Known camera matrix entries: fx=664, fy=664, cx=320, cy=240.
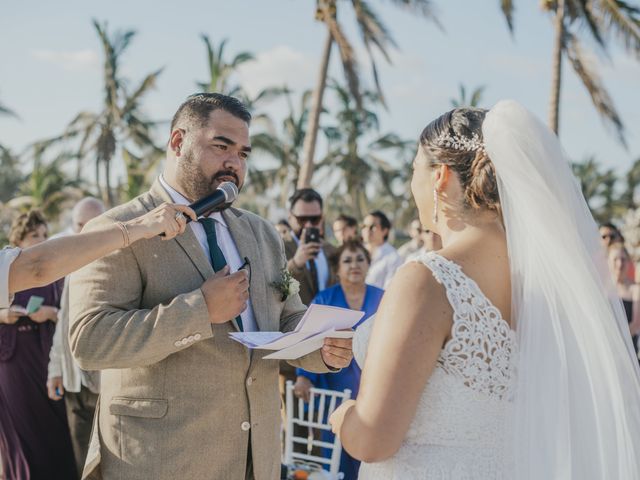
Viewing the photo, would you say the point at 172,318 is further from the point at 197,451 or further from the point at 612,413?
the point at 612,413

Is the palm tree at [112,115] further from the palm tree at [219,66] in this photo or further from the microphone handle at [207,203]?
the microphone handle at [207,203]

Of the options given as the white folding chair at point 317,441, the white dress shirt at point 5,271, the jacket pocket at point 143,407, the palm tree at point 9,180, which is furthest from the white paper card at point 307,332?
the palm tree at point 9,180

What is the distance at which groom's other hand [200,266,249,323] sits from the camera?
252 centimetres

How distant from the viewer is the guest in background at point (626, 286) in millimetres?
7535

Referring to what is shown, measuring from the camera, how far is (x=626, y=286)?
7988mm

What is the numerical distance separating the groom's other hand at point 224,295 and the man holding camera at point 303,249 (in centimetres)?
380

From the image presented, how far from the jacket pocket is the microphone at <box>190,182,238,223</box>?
2.36ft

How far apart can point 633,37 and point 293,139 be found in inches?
820

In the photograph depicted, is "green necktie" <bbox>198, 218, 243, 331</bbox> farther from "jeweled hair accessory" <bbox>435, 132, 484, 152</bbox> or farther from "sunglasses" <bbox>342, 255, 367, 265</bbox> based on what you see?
"sunglasses" <bbox>342, 255, 367, 265</bbox>

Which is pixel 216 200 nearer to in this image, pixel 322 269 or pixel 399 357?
pixel 399 357

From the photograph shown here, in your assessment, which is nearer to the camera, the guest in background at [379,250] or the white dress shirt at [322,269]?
the white dress shirt at [322,269]

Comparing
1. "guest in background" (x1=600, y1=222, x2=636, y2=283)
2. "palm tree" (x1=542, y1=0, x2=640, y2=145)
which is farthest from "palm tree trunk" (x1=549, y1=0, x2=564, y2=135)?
"guest in background" (x1=600, y1=222, x2=636, y2=283)

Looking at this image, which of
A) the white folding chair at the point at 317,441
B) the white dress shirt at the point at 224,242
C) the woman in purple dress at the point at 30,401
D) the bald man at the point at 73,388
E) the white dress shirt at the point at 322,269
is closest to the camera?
the white dress shirt at the point at 224,242

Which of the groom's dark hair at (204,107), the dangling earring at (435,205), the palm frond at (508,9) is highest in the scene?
the palm frond at (508,9)
